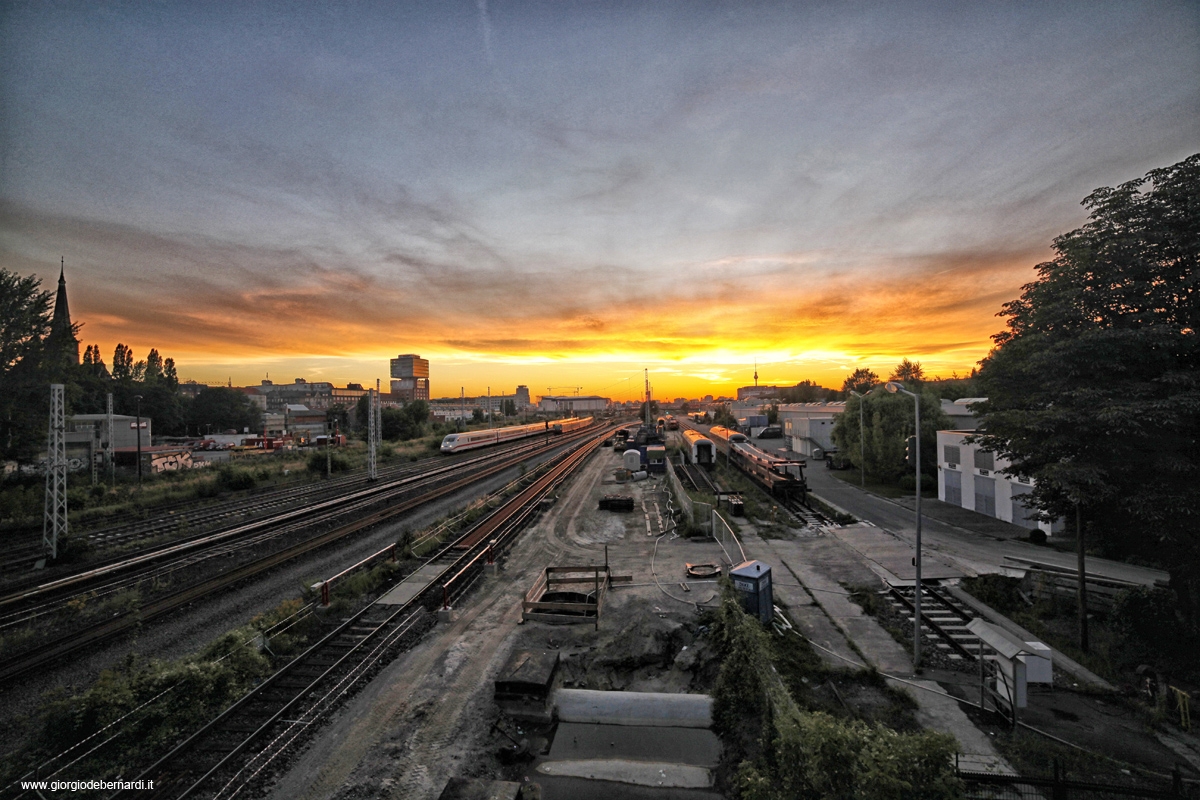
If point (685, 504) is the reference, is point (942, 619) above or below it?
below

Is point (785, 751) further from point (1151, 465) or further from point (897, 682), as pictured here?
point (1151, 465)

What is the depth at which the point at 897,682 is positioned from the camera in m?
11.8

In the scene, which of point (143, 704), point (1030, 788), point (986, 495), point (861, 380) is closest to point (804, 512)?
point (986, 495)

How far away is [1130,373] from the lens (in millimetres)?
12961

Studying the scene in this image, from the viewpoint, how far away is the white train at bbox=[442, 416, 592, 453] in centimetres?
5866

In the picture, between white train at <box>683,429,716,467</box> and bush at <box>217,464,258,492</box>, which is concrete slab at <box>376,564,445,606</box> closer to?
bush at <box>217,464,258,492</box>

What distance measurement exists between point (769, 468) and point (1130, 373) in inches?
974

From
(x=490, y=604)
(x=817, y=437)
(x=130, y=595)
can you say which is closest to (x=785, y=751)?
(x=490, y=604)

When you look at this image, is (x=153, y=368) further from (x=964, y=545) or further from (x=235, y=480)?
(x=964, y=545)

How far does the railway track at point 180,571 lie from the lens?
1335 cm

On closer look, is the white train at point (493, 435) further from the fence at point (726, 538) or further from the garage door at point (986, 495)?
the garage door at point (986, 495)

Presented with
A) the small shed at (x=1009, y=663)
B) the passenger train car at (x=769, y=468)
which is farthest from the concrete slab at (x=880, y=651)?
the passenger train car at (x=769, y=468)

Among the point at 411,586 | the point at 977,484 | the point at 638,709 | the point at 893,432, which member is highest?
the point at 893,432

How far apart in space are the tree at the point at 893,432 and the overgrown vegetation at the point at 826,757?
107ft
